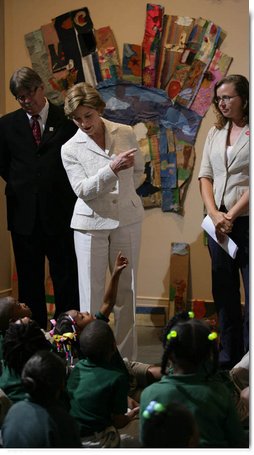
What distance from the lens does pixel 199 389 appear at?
7.17 ft

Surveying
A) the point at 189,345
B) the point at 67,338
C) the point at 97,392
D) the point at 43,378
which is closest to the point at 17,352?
the point at 97,392

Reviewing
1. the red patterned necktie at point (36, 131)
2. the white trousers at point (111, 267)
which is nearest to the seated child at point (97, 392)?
the white trousers at point (111, 267)

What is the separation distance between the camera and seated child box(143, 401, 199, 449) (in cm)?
185

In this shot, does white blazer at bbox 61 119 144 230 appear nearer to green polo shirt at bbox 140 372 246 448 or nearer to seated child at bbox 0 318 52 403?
seated child at bbox 0 318 52 403

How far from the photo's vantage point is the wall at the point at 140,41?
4.52m

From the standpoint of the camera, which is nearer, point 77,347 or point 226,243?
point 77,347

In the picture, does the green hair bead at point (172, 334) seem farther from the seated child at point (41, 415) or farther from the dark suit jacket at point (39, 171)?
the dark suit jacket at point (39, 171)

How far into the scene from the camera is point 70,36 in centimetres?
480

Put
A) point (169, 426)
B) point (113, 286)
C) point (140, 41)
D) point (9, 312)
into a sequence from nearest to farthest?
point (169, 426) → point (9, 312) → point (113, 286) → point (140, 41)

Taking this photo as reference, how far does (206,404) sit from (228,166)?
1.55 metres

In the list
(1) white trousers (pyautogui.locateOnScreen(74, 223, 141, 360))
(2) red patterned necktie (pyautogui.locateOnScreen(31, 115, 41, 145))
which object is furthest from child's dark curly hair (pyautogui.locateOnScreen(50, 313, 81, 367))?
(2) red patterned necktie (pyautogui.locateOnScreen(31, 115, 41, 145))

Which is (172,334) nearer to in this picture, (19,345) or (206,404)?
(206,404)

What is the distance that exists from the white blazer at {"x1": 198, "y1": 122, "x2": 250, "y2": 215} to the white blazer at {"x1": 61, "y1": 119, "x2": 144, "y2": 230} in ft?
1.28
